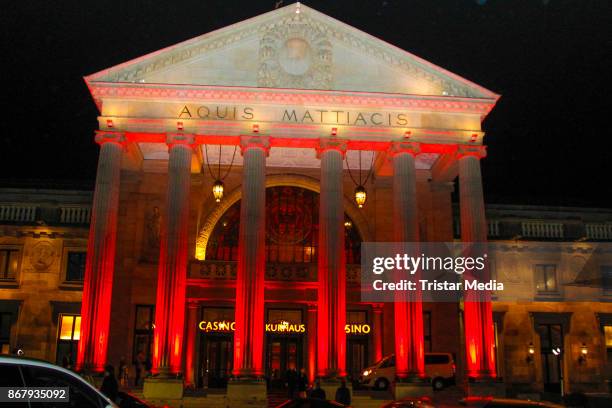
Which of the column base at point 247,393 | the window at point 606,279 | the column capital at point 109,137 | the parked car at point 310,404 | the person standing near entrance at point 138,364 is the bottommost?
the column base at point 247,393

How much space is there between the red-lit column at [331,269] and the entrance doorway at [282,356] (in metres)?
7.45

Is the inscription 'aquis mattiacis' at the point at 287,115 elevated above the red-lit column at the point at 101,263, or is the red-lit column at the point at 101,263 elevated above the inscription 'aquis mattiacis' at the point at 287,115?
the inscription 'aquis mattiacis' at the point at 287,115

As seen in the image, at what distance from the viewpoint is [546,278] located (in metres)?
38.8

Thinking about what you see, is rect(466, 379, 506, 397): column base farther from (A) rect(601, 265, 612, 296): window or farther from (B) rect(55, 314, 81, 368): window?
(B) rect(55, 314, 81, 368): window

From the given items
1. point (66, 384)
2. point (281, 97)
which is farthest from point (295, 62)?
point (66, 384)

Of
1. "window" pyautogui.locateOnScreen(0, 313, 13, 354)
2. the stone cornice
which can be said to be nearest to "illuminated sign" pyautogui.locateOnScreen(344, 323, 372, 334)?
the stone cornice

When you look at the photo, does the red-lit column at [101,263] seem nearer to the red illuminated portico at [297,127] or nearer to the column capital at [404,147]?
the red illuminated portico at [297,127]

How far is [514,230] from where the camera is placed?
40156 mm

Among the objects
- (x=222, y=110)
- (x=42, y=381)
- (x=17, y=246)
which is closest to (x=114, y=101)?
(x=222, y=110)

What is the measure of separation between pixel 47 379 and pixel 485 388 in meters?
24.3

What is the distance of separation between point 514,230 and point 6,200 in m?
32.0

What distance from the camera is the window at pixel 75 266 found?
36875mm

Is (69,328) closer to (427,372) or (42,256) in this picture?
(42,256)

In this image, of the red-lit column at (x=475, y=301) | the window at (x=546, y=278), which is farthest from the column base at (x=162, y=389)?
the window at (x=546, y=278)
